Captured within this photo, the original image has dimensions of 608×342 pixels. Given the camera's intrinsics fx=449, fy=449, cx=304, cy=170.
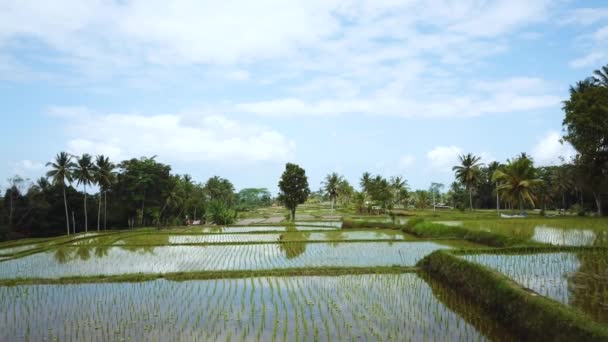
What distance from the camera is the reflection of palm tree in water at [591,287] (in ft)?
24.5

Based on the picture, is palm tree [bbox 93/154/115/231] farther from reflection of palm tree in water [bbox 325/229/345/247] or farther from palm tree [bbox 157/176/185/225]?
reflection of palm tree in water [bbox 325/229/345/247]

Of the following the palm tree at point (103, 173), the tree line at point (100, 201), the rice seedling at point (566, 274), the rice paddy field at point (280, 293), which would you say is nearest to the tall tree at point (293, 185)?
the tree line at point (100, 201)

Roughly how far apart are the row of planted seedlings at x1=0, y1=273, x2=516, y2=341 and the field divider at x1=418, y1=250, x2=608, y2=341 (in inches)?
21.1

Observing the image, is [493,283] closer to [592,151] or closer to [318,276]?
[318,276]

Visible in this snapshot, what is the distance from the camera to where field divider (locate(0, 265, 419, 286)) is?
13.3 m

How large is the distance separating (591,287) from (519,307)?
2.28 meters

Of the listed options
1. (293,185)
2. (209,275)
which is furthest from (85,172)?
(209,275)

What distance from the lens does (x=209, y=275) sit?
13.5 metres

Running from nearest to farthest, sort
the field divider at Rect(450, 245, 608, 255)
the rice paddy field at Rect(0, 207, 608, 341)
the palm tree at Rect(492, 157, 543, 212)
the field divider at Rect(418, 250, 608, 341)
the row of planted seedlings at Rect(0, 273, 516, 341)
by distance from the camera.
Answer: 1. the field divider at Rect(418, 250, 608, 341)
2. the row of planted seedlings at Rect(0, 273, 516, 341)
3. the rice paddy field at Rect(0, 207, 608, 341)
4. the field divider at Rect(450, 245, 608, 255)
5. the palm tree at Rect(492, 157, 543, 212)

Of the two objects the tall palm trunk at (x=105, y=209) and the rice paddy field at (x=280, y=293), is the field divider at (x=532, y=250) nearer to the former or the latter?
the rice paddy field at (x=280, y=293)

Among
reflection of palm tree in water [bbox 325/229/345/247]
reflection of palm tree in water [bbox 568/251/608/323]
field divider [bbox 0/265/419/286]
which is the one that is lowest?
field divider [bbox 0/265/419/286]

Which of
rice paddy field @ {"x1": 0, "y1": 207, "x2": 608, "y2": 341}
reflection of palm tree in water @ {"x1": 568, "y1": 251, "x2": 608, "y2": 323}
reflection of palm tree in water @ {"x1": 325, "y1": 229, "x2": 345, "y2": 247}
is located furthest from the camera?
reflection of palm tree in water @ {"x1": 325, "y1": 229, "x2": 345, "y2": 247}

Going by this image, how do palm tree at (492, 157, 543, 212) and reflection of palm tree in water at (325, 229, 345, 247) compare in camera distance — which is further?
palm tree at (492, 157, 543, 212)

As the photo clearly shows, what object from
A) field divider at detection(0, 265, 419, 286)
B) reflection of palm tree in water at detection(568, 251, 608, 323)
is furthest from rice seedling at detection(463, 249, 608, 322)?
field divider at detection(0, 265, 419, 286)
